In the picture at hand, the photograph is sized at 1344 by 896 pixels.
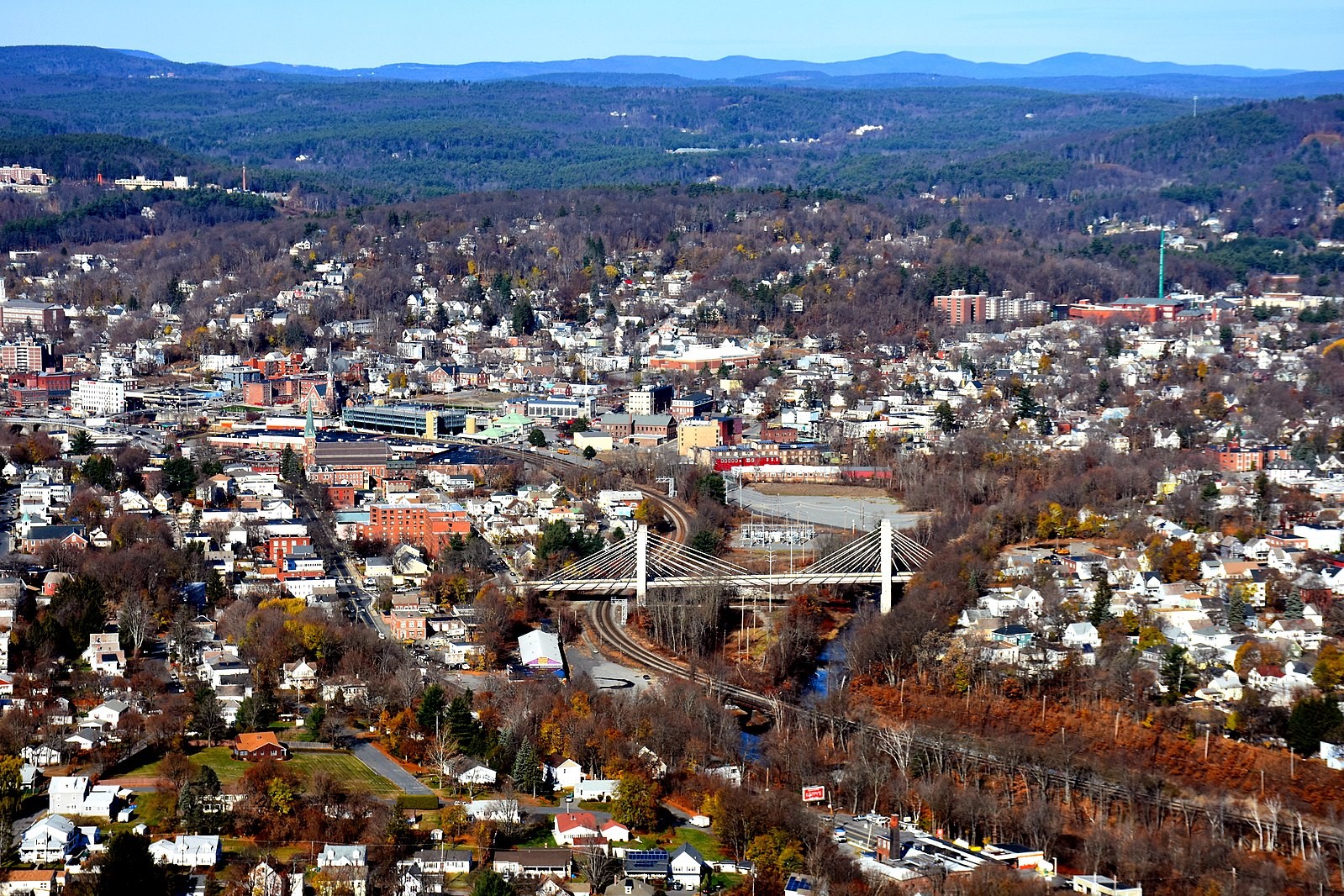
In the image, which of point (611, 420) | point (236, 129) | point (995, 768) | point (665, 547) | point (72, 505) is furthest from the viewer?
point (236, 129)

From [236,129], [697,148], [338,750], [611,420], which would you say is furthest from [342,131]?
[338,750]

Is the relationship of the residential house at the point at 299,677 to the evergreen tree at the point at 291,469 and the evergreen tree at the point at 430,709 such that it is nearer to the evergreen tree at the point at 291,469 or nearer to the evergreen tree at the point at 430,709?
the evergreen tree at the point at 430,709

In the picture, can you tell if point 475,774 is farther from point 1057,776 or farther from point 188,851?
point 1057,776

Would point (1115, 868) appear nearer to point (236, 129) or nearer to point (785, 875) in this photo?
point (785, 875)

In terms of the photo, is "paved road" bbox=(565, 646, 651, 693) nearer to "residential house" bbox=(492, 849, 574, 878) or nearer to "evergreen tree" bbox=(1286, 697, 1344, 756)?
"residential house" bbox=(492, 849, 574, 878)

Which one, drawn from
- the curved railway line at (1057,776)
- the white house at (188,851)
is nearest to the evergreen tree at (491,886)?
the white house at (188,851)
